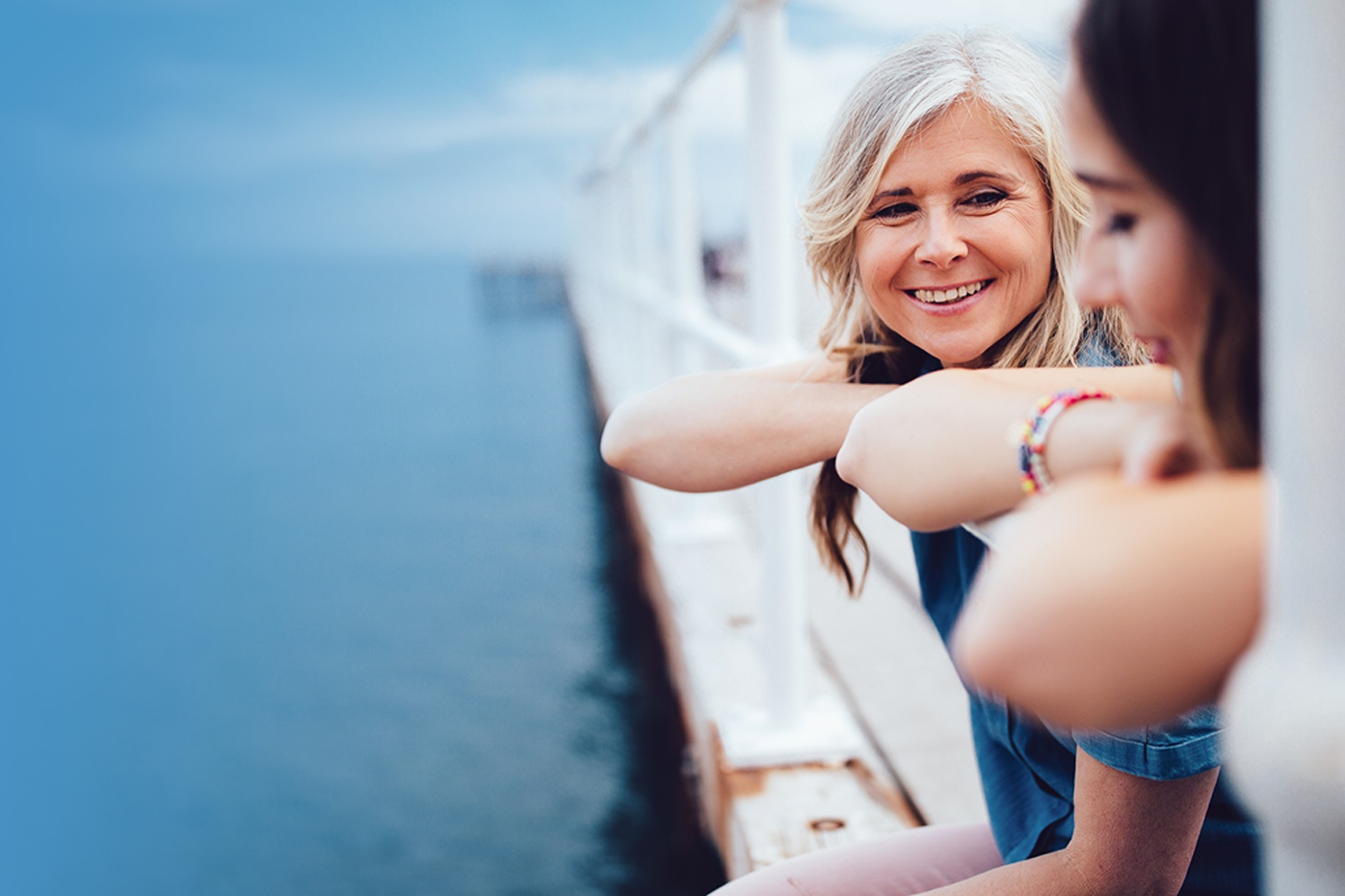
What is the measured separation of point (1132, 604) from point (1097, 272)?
24cm

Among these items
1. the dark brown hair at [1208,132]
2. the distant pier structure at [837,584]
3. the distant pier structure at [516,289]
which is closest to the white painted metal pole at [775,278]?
the distant pier structure at [837,584]

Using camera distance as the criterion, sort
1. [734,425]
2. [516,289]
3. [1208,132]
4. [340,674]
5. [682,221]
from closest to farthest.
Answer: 1. [1208,132]
2. [734,425]
3. [682,221]
4. [340,674]
5. [516,289]

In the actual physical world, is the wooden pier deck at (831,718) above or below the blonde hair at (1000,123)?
below

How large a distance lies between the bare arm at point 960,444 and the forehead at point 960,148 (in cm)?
34

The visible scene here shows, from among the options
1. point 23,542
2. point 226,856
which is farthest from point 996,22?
point 23,542

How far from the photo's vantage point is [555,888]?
3.52 meters

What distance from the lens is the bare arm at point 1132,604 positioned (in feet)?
1.19

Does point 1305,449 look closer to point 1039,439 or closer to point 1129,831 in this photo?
point 1039,439

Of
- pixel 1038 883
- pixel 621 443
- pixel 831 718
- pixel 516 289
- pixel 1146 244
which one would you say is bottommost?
pixel 516 289

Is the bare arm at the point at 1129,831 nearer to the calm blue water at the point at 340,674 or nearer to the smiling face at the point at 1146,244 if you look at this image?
the smiling face at the point at 1146,244

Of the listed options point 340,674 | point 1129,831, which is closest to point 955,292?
point 1129,831

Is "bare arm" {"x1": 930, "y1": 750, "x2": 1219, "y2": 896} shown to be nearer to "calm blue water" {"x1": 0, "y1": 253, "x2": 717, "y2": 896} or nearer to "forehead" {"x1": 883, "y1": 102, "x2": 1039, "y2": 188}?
"forehead" {"x1": 883, "y1": 102, "x2": 1039, "y2": 188}

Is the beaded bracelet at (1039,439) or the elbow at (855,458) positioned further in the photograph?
the elbow at (855,458)

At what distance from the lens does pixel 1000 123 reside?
1.00 meters
